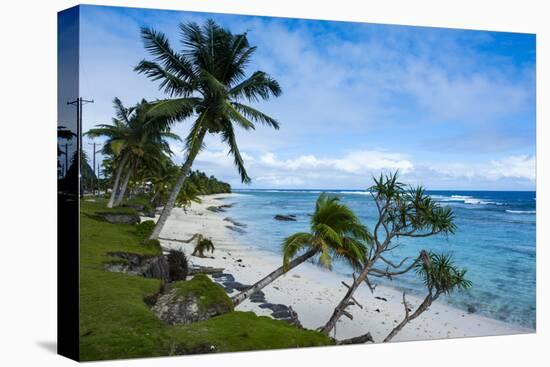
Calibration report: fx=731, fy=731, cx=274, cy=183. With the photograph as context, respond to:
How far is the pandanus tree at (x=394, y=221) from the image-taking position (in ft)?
31.8

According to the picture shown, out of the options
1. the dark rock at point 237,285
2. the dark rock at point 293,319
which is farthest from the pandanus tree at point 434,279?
the dark rock at point 237,285

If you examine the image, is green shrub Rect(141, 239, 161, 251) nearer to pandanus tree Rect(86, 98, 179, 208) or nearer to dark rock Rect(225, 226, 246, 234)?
pandanus tree Rect(86, 98, 179, 208)

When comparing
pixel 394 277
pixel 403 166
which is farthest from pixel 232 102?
pixel 394 277

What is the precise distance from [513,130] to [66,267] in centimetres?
644

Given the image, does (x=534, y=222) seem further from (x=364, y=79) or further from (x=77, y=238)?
(x=77, y=238)

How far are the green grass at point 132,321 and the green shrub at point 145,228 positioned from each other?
0.24ft

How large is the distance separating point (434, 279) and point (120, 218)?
13.9 feet

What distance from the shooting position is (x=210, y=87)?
9.16 m

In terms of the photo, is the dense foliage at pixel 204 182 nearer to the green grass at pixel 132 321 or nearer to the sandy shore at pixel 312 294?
the sandy shore at pixel 312 294

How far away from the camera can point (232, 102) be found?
9156mm

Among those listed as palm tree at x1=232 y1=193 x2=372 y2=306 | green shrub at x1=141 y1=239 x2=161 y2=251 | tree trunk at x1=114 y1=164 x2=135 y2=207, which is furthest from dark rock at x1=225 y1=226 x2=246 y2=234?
tree trunk at x1=114 y1=164 x2=135 y2=207

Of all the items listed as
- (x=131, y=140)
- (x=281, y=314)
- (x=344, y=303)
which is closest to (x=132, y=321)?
(x=281, y=314)

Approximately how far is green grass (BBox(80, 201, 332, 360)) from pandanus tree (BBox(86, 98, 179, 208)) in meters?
0.47

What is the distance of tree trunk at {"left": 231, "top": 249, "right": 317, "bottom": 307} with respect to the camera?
9036 mm
